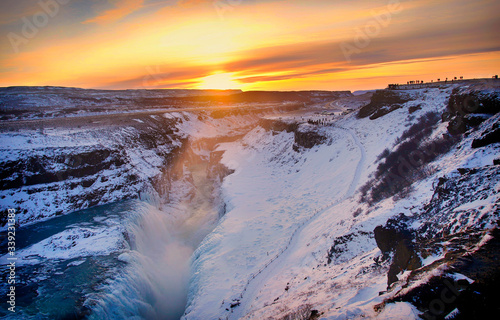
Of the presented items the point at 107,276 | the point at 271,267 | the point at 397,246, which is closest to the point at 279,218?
the point at 271,267

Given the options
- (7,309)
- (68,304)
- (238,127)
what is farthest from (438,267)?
(238,127)

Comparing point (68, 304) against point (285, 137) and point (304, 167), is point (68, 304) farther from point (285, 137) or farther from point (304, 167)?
point (285, 137)

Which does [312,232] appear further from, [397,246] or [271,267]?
[397,246]

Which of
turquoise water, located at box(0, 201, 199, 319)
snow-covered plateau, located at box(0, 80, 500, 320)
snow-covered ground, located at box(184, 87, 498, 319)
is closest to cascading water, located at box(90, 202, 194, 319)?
turquoise water, located at box(0, 201, 199, 319)

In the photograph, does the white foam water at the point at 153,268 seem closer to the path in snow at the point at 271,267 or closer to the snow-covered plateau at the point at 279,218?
the snow-covered plateau at the point at 279,218

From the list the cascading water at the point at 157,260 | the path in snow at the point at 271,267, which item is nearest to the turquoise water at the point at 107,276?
the cascading water at the point at 157,260

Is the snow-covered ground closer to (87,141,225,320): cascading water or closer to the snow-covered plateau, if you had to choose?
the snow-covered plateau

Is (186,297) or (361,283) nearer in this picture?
(361,283)
